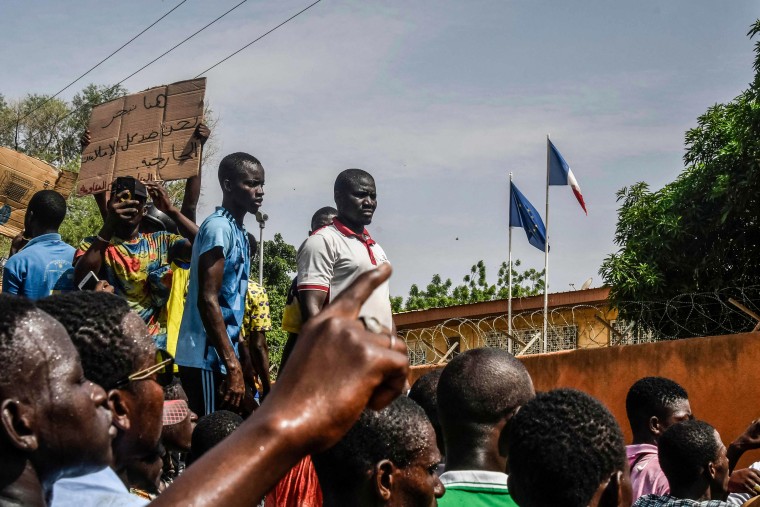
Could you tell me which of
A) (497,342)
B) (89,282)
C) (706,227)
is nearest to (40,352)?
(89,282)

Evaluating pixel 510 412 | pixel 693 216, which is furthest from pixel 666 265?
pixel 510 412

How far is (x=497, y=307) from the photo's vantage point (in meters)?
23.7

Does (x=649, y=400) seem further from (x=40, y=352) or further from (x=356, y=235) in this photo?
(x=40, y=352)

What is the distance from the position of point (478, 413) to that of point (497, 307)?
20184 millimetres

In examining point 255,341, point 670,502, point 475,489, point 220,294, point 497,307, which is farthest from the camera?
point 497,307

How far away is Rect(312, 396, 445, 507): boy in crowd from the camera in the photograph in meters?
2.96

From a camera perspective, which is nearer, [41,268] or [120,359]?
[120,359]

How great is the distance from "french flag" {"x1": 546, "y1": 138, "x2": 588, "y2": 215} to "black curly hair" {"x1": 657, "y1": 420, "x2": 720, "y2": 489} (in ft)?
36.8

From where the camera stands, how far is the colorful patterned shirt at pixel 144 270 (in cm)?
557

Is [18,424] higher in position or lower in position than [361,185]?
lower

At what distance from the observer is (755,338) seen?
29.5ft

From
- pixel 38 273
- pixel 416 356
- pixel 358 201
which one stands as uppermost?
pixel 358 201

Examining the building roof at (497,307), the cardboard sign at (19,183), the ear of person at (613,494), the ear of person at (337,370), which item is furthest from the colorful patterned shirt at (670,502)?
the building roof at (497,307)

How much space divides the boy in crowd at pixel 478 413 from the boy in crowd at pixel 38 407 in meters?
1.91
